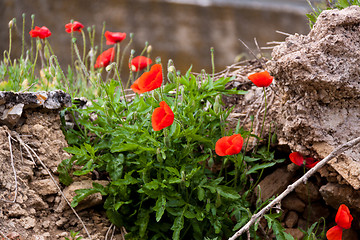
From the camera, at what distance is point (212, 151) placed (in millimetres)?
1972

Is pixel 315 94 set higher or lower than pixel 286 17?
higher

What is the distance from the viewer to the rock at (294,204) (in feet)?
6.66

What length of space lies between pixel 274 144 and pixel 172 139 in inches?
22.6

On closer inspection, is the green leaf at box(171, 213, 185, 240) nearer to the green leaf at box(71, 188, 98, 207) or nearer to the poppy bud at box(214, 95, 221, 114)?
the green leaf at box(71, 188, 98, 207)

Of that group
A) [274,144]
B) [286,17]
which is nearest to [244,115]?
[274,144]

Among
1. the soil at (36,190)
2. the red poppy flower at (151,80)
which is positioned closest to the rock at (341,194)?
the red poppy flower at (151,80)

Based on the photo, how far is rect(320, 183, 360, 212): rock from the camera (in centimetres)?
178

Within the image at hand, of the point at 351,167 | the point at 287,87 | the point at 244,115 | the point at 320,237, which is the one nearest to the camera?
the point at 351,167

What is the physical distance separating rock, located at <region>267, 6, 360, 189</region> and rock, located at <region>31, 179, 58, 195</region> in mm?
1128

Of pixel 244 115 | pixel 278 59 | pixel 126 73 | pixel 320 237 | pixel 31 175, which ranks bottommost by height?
pixel 126 73

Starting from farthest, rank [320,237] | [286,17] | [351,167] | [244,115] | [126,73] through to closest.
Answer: [286,17] < [126,73] < [244,115] < [320,237] < [351,167]

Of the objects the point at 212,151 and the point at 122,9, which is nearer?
the point at 212,151

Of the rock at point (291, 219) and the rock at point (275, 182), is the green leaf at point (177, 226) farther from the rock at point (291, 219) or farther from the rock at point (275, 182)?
the rock at point (291, 219)

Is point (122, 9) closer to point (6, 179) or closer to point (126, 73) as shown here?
point (126, 73)
